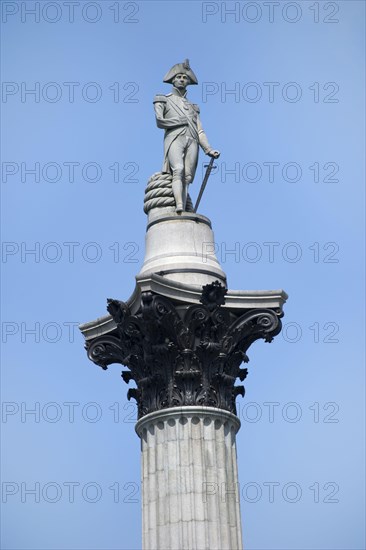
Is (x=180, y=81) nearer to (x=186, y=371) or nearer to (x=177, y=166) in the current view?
(x=177, y=166)

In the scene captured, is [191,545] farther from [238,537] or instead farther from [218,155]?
[218,155]

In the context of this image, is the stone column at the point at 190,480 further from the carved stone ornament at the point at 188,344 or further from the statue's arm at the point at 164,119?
the statue's arm at the point at 164,119

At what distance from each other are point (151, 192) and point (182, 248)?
2.33 m

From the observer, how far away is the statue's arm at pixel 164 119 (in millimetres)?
41719

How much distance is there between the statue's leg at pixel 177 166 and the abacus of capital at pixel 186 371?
0.93 meters

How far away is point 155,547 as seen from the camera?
36375mm

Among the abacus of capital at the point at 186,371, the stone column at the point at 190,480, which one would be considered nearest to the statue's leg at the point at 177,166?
the abacus of capital at the point at 186,371

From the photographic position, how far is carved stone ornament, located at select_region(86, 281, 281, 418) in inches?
1483

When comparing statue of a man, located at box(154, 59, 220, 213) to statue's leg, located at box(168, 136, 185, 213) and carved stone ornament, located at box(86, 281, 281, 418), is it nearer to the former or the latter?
statue's leg, located at box(168, 136, 185, 213)

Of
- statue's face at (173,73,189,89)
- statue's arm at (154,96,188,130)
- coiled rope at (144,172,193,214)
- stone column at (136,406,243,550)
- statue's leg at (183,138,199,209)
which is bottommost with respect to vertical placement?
stone column at (136,406,243,550)

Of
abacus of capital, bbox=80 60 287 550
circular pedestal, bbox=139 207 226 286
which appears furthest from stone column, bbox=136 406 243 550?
circular pedestal, bbox=139 207 226 286

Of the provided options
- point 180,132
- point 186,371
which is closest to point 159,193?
point 180,132

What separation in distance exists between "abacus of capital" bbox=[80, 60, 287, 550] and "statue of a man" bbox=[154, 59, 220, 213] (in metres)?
1.75

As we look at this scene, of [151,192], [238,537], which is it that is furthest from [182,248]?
[238,537]
